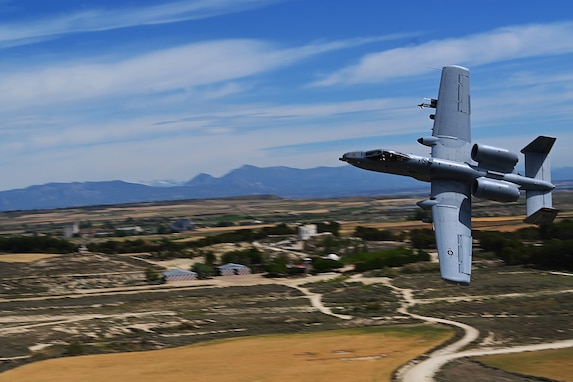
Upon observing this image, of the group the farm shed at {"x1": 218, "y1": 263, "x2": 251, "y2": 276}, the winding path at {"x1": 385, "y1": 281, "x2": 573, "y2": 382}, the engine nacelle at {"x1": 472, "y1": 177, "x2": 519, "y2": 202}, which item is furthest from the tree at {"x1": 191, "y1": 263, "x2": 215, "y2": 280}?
the engine nacelle at {"x1": 472, "y1": 177, "x2": 519, "y2": 202}

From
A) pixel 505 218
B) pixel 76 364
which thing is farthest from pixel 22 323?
pixel 505 218

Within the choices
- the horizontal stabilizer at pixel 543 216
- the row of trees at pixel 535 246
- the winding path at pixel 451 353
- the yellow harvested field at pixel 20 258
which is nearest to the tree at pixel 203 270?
the yellow harvested field at pixel 20 258

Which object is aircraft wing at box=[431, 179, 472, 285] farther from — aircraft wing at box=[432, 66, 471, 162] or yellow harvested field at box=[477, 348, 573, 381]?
yellow harvested field at box=[477, 348, 573, 381]

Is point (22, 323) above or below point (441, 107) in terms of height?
below

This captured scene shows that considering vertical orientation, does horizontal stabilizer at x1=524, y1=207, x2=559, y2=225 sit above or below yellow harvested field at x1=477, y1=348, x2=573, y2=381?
above

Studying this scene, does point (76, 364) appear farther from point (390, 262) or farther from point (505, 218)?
point (505, 218)

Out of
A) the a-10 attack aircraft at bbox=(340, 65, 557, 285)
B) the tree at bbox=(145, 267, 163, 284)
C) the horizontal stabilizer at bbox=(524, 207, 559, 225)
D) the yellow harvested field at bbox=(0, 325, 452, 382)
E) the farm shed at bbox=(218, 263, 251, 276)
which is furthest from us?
the farm shed at bbox=(218, 263, 251, 276)

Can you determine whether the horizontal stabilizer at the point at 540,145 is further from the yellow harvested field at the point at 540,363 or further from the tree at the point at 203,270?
the tree at the point at 203,270
